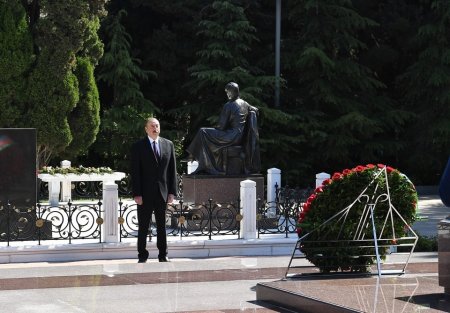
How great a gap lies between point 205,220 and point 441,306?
898cm

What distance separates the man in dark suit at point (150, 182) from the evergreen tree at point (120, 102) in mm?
18344

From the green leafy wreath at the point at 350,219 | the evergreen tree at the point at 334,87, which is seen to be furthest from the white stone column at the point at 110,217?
the evergreen tree at the point at 334,87

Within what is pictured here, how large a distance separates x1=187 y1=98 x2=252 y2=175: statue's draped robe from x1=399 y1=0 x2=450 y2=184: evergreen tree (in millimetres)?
15397

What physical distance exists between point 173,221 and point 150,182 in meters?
3.71

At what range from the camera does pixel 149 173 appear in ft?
40.3

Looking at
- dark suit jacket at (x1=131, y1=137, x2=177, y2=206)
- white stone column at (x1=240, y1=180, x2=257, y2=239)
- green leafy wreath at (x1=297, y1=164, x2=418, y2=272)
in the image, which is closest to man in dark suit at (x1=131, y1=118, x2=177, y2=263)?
dark suit jacket at (x1=131, y1=137, x2=177, y2=206)

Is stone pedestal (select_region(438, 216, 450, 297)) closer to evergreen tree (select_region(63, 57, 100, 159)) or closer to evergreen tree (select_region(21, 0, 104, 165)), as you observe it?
evergreen tree (select_region(21, 0, 104, 165))

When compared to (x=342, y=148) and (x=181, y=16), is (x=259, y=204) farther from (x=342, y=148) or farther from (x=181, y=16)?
(x=181, y=16)

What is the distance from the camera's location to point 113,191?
1403 cm

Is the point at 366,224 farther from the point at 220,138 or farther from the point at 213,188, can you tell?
the point at 220,138

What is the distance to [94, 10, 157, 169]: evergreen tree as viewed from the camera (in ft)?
102

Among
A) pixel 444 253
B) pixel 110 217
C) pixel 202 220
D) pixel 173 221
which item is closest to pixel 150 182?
pixel 110 217

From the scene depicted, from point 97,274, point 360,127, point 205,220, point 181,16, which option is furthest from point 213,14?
point 97,274

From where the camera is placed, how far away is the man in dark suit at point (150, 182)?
483 inches
